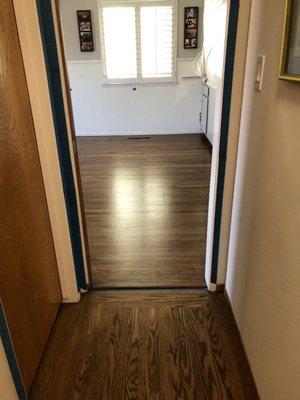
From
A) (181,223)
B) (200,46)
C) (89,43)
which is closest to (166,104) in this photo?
(200,46)

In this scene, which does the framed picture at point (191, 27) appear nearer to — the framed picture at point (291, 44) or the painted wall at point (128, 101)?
the painted wall at point (128, 101)

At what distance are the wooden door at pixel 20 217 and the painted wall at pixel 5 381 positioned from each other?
0.12m

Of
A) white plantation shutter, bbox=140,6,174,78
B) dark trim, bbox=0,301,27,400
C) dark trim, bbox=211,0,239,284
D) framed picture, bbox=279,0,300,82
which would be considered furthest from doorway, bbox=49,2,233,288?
dark trim, bbox=0,301,27,400

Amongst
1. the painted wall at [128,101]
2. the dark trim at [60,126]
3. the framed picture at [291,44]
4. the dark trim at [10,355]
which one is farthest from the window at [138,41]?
the dark trim at [10,355]

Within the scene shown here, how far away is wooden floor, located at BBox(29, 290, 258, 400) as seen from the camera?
1382mm

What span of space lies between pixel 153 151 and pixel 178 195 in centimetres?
174

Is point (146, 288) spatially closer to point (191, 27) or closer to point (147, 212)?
point (147, 212)

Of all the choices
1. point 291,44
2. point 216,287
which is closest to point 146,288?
point 216,287

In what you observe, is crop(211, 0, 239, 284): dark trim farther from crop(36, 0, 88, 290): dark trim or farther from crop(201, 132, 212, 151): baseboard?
crop(201, 132, 212, 151): baseboard

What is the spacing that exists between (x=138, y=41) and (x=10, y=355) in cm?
512

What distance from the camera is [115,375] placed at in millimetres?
1454

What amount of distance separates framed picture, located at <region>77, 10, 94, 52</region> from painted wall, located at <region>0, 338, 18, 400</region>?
5143 mm

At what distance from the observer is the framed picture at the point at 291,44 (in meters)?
0.88

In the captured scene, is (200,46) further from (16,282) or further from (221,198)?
(16,282)
